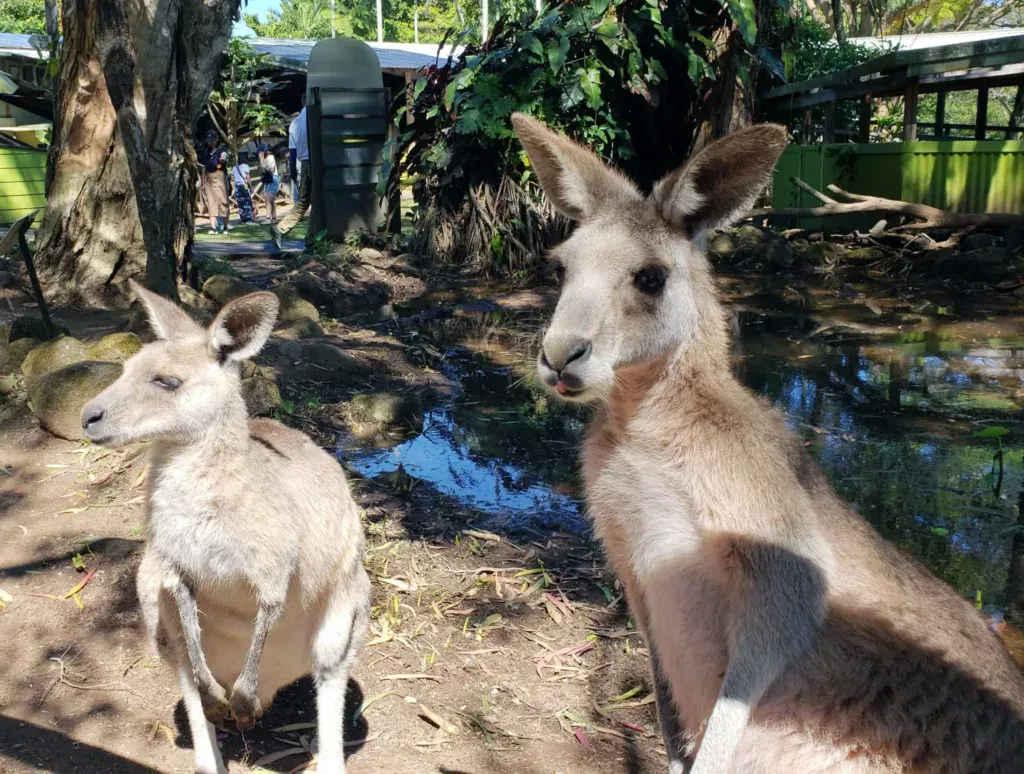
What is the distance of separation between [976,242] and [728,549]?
1108cm

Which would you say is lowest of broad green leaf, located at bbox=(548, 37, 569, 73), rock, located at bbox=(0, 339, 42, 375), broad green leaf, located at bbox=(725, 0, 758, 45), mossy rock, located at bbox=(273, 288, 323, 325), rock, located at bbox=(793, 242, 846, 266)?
rock, located at bbox=(793, 242, 846, 266)

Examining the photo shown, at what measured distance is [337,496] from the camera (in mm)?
3561

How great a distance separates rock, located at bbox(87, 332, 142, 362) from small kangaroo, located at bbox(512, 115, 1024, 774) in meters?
4.34

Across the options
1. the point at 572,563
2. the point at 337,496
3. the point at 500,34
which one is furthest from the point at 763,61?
the point at 337,496

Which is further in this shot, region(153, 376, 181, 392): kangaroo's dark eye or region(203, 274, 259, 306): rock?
region(203, 274, 259, 306): rock

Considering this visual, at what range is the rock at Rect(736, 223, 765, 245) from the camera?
1343 cm

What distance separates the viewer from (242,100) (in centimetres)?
2209

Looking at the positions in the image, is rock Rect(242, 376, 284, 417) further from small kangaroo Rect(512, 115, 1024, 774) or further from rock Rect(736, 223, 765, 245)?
rock Rect(736, 223, 765, 245)

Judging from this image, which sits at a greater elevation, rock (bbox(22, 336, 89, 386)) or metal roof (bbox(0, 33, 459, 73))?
metal roof (bbox(0, 33, 459, 73))

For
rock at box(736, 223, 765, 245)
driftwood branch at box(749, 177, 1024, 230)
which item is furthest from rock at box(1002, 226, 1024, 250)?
rock at box(736, 223, 765, 245)

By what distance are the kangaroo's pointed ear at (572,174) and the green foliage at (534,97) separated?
917 cm

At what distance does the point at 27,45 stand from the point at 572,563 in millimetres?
22627

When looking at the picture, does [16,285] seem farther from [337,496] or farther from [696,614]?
[696,614]

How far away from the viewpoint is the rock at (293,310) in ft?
27.7
